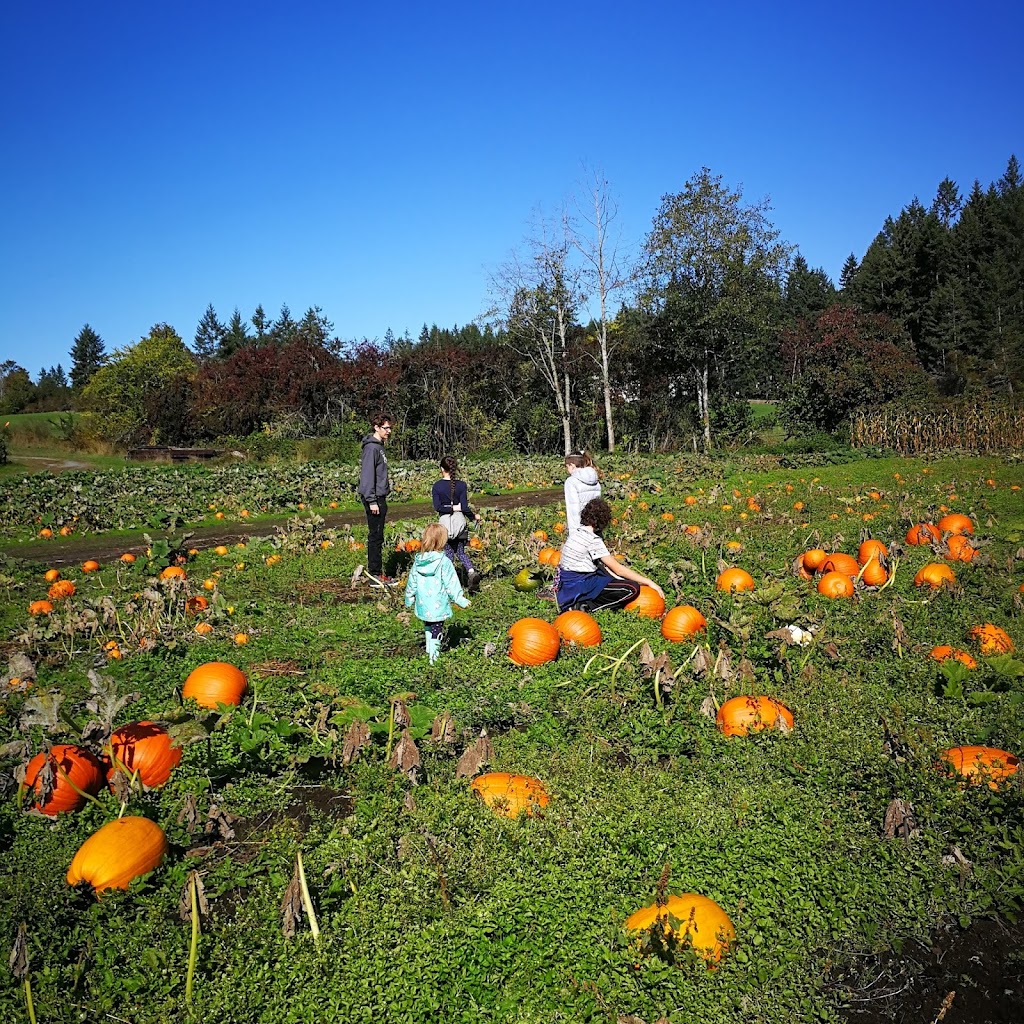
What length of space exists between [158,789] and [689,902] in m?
3.05

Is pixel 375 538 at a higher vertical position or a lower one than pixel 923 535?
higher

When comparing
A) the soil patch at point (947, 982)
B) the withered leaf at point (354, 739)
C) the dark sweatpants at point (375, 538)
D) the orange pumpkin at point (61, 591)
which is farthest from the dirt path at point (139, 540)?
the soil patch at point (947, 982)

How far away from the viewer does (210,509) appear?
57.5 feet

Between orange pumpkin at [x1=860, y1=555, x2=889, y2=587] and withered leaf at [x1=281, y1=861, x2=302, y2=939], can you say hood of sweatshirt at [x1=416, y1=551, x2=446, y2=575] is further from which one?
orange pumpkin at [x1=860, y1=555, x2=889, y2=587]

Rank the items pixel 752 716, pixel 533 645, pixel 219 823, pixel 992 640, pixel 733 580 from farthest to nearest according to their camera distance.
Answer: pixel 733 580, pixel 533 645, pixel 992 640, pixel 752 716, pixel 219 823

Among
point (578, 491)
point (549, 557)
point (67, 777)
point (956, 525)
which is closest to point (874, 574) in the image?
point (956, 525)

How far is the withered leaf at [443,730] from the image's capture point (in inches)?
180

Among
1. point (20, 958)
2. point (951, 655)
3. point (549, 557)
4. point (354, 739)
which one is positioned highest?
point (549, 557)

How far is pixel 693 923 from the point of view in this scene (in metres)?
3.02

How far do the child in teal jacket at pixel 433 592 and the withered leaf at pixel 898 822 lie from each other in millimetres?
3626

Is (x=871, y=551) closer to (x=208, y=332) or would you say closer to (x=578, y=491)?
(x=578, y=491)

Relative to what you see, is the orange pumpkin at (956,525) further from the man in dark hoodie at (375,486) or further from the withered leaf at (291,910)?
the withered leaf at (291,910)

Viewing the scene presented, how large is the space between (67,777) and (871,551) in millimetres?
7379

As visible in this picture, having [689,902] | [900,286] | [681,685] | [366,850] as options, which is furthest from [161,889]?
[900,286]
